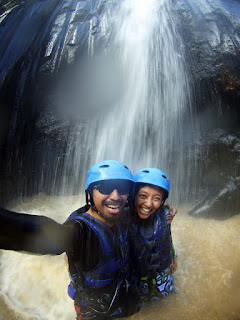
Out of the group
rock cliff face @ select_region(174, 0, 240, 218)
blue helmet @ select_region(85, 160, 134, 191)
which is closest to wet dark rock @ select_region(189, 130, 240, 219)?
rock cliff face @ select_region(174, 0, 240, 218)

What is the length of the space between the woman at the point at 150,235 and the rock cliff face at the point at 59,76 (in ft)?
10.4

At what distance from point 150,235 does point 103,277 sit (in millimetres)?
820

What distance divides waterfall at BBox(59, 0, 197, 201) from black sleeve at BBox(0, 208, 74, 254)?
15.2 ft

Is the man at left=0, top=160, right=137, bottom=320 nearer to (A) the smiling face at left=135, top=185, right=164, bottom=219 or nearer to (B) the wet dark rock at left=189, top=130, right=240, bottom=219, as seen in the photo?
(A) the smiling face at left=135, top=185, right=164, bottom=219

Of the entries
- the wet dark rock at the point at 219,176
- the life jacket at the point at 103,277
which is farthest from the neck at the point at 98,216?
the wet dark rock at the point at 219,176

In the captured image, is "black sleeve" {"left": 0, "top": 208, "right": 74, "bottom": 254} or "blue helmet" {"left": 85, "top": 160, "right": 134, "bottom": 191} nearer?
"black sleeve" {"left": 0, "top": 208, "right": 74, "bottom": 254}

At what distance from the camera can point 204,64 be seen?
5781mm

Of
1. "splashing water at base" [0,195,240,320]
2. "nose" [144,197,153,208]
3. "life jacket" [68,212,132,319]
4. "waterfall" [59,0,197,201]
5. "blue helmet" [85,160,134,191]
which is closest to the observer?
"life jacket" [68,212,132,319]

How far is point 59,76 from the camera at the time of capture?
6.25m

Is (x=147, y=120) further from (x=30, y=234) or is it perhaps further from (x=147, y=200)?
(x=30, y=234)

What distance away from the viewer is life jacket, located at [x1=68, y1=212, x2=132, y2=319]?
1.89 metres

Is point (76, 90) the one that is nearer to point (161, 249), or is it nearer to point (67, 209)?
point (67, 209)

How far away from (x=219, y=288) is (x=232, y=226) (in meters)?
2.05

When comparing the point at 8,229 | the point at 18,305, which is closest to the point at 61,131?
the point at 18,305
